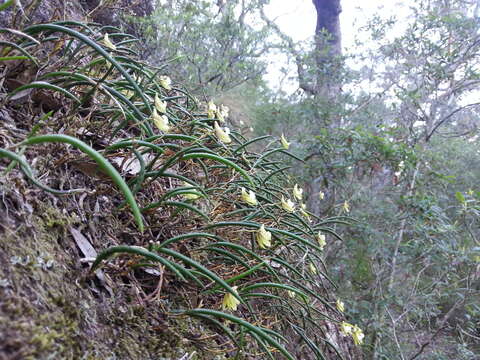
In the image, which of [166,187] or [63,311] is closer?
[63,311]

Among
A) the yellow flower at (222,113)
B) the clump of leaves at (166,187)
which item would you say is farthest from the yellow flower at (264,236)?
the yellow flower at (222,113)

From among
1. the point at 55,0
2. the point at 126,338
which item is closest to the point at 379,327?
the point at 126,338

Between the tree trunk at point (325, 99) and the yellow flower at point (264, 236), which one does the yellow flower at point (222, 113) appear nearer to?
the yellow flower at point (264, 236)

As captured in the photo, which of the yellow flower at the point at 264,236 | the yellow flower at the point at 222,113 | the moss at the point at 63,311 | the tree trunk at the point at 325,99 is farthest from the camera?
the tree trunk at the point at 325,99

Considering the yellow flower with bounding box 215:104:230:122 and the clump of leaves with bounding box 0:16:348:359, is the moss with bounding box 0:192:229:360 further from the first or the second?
the yellow flower with bounding box 215:104:230:122

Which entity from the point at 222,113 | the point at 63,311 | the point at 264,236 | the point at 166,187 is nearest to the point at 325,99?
the point at 222,113

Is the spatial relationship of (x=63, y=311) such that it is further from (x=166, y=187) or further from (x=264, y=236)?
(x=166, y=187)

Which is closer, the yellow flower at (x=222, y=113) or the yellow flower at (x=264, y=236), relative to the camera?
the yellow flower at (x=264, y=236)

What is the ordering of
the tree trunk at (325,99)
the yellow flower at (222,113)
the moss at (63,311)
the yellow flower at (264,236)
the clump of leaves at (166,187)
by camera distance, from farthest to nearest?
the tree trunk at (325,99), the yellow flower at (222,113), the yellow flower at (264,236), the clump of leaves at (166,187), the moss at (63,311)

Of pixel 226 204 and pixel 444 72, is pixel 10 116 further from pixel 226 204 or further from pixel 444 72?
pixel 444 72

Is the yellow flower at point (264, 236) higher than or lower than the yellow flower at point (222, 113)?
lower

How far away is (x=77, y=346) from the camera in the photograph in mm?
627

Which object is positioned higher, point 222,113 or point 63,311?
point 222,113

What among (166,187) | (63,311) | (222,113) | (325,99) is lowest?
(63,311)
